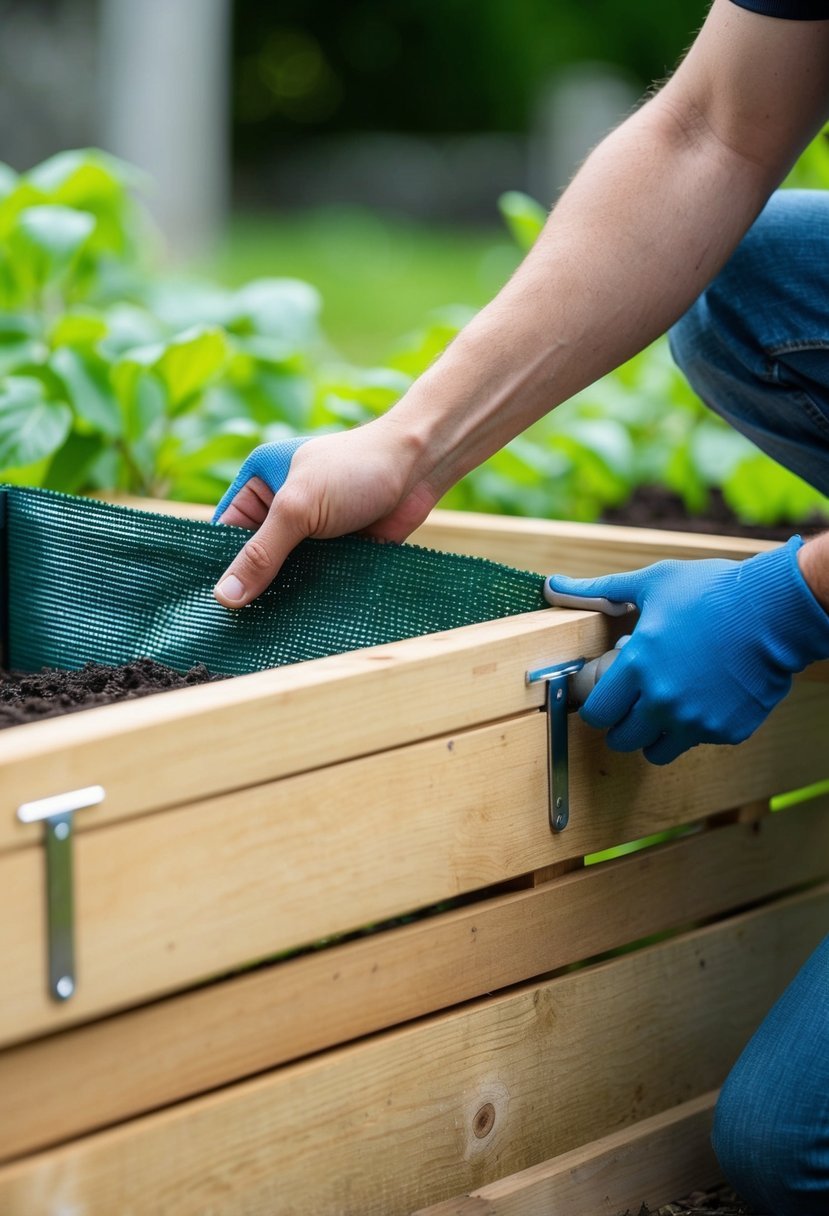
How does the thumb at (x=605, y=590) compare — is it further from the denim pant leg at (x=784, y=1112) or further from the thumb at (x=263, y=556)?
the denim pant leg at (x=784, y=1112)

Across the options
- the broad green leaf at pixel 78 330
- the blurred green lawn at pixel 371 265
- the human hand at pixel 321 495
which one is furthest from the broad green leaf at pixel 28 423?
the blurred green lawn at pixel 371 265

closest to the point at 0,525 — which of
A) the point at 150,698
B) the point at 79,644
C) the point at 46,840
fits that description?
the point at 79,644

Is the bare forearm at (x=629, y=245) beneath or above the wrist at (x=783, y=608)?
above

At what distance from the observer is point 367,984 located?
1165 mm

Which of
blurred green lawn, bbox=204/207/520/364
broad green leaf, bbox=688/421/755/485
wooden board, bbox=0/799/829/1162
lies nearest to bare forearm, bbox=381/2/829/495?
wooden board, bbox=0/799/829/1162

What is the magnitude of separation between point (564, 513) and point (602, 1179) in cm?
131

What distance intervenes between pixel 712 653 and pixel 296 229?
1046 centimetres

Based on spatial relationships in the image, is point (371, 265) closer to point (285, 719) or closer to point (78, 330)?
point (78, 330)

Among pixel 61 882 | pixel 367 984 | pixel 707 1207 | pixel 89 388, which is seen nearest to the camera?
pixel 61 882

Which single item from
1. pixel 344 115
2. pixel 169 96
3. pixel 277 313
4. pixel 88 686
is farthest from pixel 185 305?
pixel 344 115

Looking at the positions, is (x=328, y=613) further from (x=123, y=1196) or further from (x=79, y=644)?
(x=123, y=1196)

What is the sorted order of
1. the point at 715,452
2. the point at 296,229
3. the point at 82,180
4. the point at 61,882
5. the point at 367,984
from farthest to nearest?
the point at 296,229 → the point at 715,452 → the point at 82,180 → the point at 367,984 → the point at 61,882

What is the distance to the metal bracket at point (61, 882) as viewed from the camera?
3.08ft

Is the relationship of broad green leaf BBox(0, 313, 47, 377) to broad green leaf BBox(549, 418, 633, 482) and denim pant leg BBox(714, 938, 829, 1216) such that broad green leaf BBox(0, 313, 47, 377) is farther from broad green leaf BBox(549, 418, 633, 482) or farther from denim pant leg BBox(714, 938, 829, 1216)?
denim pant leg BBox(714, 938, 829, 1216)
